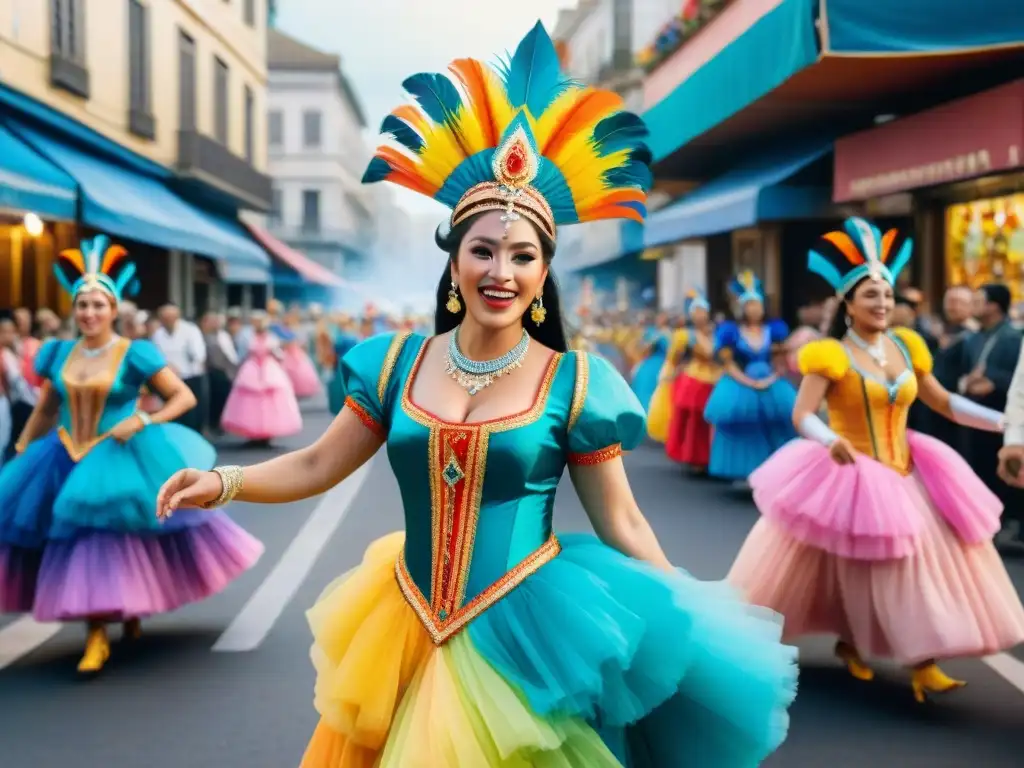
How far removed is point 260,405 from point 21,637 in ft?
32.7

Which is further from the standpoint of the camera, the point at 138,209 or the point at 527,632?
the point at 138,209

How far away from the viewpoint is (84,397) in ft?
22.2

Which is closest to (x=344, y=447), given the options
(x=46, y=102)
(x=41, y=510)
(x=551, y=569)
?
(x=551, y=569)

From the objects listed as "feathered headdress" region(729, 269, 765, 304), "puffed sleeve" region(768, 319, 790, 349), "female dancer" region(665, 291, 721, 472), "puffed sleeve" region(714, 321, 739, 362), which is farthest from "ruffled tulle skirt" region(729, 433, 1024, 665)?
"female dancer" region(665, 291, 721, 472)

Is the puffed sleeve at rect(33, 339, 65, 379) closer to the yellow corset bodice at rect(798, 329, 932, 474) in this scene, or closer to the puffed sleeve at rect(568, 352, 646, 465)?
the yellow corset bodice at rect(798, 329, 932, 474)

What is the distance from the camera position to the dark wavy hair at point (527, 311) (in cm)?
355

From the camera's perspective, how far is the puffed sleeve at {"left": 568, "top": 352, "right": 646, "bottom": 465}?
10.8 ft

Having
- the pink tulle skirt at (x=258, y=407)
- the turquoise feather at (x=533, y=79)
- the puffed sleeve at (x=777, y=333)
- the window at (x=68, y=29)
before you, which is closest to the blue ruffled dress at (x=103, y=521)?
the turquoise feather at (x=533, y=79)

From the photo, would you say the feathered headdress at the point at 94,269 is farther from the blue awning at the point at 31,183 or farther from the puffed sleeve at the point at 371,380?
the blue awning at the point at 31,183

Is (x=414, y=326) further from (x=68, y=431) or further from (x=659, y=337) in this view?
(x=68, y=431)

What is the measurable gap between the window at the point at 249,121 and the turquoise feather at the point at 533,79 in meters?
31.9

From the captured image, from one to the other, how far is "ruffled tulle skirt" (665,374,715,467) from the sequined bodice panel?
24.8 feet

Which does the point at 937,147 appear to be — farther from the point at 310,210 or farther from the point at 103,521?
the point at 310,210

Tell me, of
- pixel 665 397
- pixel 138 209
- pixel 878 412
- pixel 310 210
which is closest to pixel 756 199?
pixel 665 397
